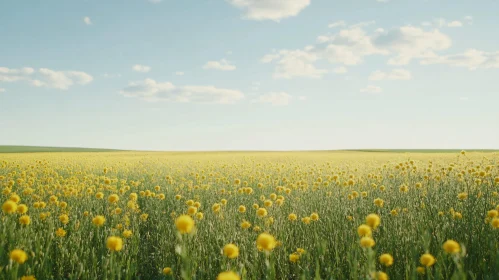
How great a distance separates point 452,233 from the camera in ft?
12.7

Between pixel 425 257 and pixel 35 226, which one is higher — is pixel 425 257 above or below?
above

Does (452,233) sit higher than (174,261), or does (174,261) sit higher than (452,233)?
(452,233)

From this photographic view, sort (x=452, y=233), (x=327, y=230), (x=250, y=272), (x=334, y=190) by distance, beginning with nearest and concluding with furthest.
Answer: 1. (x=250, y=272)
2. (x=452, y=233)
3. (x=327, y=230)
4. (x=334, y=190)

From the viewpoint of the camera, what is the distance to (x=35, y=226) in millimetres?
4500

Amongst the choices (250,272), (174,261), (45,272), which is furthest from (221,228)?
(45,272)

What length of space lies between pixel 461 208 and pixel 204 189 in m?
5.23

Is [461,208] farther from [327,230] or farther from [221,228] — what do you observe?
[221,228]

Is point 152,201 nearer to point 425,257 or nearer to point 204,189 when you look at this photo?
point 204,189

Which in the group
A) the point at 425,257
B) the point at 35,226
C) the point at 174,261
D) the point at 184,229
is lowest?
the point at 174,261

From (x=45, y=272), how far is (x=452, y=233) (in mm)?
4321

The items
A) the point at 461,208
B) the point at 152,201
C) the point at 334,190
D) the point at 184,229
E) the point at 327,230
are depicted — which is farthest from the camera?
the point at 334,190

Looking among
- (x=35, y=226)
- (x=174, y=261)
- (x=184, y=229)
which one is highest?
(x=184, y=229)

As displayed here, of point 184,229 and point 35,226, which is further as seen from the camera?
point 35,226

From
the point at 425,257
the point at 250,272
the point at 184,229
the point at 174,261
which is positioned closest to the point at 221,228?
the point at 174,261
